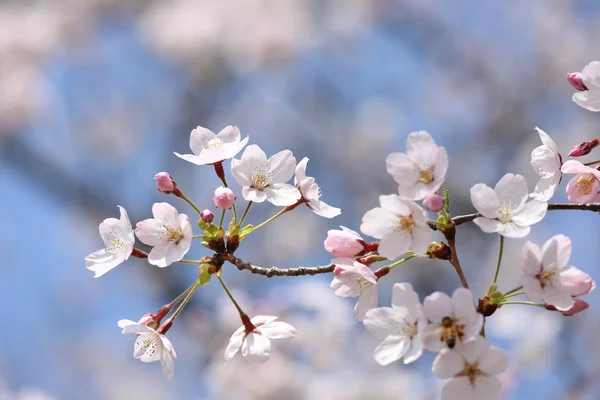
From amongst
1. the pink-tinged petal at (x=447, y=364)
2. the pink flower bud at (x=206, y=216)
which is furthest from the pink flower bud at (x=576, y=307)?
the pink flower bud at (x=206, y=216)

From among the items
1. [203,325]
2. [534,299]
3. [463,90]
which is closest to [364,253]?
[534,299]

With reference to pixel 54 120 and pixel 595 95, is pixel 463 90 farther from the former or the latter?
pixel 595 95

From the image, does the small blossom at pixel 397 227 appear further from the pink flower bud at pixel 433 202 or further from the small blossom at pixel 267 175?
the small blossom at pixel 267 175

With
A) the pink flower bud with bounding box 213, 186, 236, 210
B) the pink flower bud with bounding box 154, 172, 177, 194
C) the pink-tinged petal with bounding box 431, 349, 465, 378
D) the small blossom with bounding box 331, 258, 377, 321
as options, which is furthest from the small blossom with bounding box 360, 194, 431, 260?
the pink flower bud with bounding box 154, 172, 177, 194

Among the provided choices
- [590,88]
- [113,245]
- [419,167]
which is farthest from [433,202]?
[113,245]

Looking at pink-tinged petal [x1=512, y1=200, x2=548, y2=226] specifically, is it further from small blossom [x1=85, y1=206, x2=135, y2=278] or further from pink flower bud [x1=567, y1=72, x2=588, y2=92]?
small blossom [x1=85, y1=206, x2=135, y2=278]
